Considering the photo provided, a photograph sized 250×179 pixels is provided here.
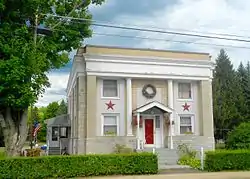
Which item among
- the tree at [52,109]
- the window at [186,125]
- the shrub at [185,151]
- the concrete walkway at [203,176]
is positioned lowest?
the concrete walkway at [203,176]

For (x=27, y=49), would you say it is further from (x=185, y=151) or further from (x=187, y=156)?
(x=185, y=151)

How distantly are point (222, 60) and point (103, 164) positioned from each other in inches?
1562

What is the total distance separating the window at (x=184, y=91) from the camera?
91.3 ft

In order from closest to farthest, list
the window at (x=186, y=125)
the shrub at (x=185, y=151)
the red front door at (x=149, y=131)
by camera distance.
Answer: the shrub at (x=185, y=151) → the red front door at (x=149, y=131) → the window at (x=186, y=125)

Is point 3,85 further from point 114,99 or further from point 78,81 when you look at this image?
point 114,99

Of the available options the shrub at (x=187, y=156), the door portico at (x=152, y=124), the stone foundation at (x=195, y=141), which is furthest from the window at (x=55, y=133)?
the shrub at (x=187, y=156)

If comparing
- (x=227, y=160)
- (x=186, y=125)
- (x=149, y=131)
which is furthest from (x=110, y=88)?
(x=227, y=160)

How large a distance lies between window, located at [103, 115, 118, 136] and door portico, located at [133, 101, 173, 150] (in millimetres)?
1523

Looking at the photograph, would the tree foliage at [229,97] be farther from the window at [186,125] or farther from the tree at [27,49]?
the tree at [27,49]

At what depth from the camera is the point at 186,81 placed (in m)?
27.9

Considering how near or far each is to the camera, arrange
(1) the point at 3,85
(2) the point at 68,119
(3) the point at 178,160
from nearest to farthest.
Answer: (1) the point at 3,85 < (3) the point at 178,160 < (2) the point at 68,119

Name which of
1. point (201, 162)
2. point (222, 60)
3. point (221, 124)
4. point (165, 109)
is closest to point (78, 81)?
point (165, 109)

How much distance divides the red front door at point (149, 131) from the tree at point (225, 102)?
54.8ft

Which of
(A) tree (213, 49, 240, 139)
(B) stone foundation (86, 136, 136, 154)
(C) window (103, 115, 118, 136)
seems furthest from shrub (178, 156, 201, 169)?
(A) tree (213, 49, 240, 139)
